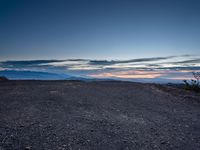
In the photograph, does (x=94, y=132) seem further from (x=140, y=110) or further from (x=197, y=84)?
(x=197, y=84)

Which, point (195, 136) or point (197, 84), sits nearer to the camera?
point (195, 136)

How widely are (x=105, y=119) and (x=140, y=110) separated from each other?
281cm

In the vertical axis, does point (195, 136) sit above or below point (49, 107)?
below

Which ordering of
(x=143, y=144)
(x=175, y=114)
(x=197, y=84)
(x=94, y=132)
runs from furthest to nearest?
1. (x=197, y=84)
2. (x=175, y=114)
3. (x=94, y=132)
4. (x=143, y=144)

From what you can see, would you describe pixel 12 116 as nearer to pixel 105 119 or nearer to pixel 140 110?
pixel 105 119

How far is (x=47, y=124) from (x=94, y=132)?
5.34 feet

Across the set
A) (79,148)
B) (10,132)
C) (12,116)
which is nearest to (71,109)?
(12,116)

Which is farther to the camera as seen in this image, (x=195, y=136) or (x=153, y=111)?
(x=153, y=111)

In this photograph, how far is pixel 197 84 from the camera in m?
19.9

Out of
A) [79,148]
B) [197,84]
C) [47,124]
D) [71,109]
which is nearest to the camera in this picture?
[79,148]

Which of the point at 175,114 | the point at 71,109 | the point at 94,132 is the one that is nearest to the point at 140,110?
the point at 175,114

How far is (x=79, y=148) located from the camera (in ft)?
16.0

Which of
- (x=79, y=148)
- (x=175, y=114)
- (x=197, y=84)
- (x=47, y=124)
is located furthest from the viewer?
(x=197, y=84)

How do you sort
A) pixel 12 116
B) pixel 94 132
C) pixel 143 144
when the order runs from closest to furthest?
1. pixel 143 144
2. pixel 94 132
3. pixel 12 116
